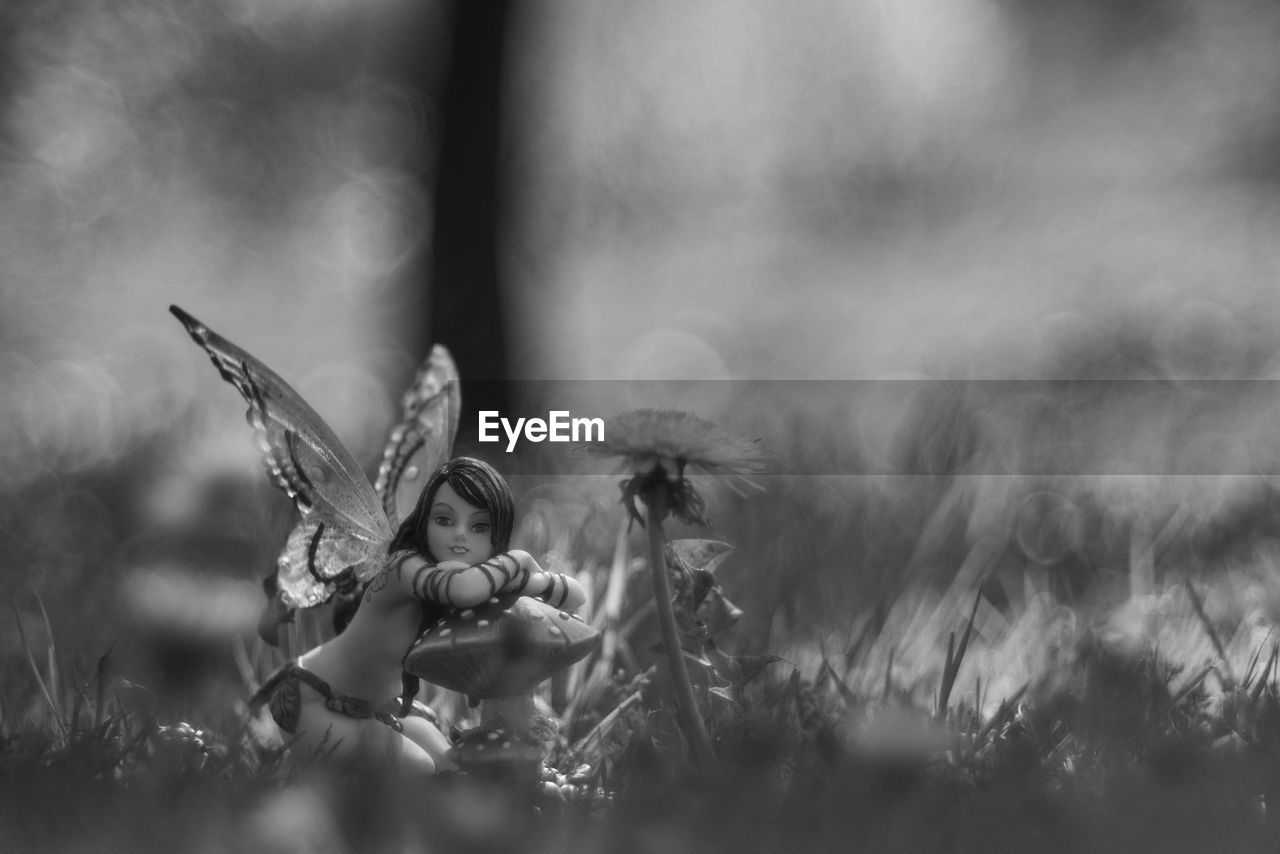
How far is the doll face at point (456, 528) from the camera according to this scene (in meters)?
1.21

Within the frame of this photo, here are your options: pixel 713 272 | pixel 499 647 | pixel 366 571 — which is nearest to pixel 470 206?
pixel 366 571

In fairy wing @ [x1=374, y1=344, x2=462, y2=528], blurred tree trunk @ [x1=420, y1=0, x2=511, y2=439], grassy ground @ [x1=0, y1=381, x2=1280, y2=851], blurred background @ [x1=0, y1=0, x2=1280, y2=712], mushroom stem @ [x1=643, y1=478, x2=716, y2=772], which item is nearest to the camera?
grassy ground @ [x1=0, y1=381, x2=1280, y2=851]

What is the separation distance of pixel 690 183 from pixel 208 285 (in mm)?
3925

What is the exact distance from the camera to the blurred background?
216 centimetres

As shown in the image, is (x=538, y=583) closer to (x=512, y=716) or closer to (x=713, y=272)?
(x=512, y=716)

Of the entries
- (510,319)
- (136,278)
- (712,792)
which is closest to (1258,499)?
(712,792)

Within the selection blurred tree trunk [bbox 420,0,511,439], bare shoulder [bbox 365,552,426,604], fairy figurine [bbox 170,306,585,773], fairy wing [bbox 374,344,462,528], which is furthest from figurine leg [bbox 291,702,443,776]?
blurred tree trunk [bbox 420,0,511,439]

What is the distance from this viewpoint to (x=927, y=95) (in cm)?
788

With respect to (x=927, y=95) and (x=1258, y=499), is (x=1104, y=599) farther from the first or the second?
(x=927, y=95)

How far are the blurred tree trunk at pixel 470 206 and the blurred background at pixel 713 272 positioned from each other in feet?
0.05

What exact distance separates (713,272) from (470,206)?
243 inches

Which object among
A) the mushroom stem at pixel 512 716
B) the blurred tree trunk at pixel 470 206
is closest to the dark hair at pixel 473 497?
the mushroom stem at pixel 512 716

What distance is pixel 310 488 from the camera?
1.25m

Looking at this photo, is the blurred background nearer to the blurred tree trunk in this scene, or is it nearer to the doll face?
the blurred tree trunk
